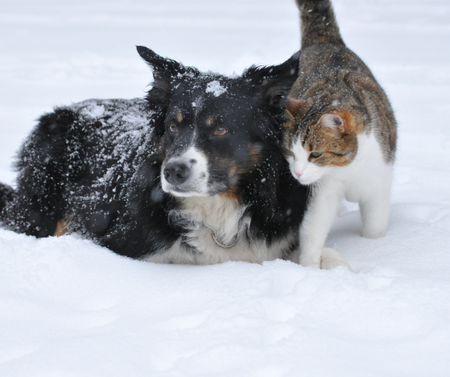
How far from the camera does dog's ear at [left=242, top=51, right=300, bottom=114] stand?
122 inches

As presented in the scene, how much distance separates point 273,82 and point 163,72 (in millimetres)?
790

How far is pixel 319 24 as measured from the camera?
16.0 ft

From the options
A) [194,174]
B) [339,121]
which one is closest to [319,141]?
[339,121]

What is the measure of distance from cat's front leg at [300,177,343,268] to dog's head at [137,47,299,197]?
466 millimetres

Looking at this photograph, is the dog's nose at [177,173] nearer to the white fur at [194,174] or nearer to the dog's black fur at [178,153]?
the white fur at [194,174]

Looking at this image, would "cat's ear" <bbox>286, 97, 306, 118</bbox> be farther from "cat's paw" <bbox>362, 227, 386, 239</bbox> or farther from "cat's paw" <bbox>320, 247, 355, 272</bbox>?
"cat's paw" <bbox>362, 227, 386, 239</bbox>

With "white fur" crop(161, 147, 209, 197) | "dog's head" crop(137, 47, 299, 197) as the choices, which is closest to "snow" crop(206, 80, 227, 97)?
"dog's head" crop(137, 47, 299, 197)

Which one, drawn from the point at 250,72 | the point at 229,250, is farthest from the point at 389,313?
the point at 250,72

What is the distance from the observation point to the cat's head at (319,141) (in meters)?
2.89

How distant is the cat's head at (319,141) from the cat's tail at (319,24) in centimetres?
201

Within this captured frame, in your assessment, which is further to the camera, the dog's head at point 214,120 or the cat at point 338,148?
the cat at point 338,148

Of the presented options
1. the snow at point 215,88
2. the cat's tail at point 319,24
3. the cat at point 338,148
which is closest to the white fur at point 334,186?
the cat at point 338,148

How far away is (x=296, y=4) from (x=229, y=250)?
327 centimetres

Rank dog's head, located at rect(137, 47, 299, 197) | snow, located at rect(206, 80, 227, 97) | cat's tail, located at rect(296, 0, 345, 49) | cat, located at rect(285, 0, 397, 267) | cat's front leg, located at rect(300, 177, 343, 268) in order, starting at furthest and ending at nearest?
1. cat's tail, located at rect(296, 0, 345, 49)
2. cat's front leg, located at rect(300, 177, 343, 268)
3. snow, located at rect(206, 80, 227, 97)
4. cat, located at rect(285, 0, 397, 267)
5. dog's head, located at rect(137, 47, 299, 197)
